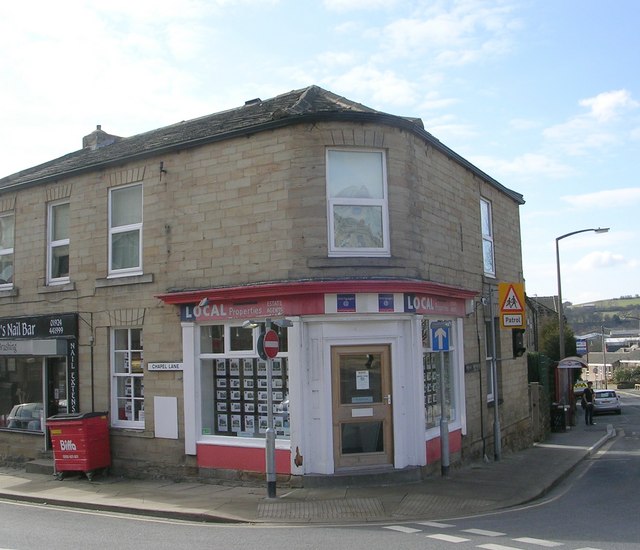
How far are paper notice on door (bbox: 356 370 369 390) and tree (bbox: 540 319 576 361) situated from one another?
32.5 meters

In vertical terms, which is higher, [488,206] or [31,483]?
[488,206]

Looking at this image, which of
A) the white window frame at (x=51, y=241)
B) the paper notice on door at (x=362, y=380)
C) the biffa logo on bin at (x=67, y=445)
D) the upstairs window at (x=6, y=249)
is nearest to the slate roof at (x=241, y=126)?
the white window frame at (x=51, y=241)

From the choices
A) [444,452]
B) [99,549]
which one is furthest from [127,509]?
[444,452]

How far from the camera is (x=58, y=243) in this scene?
15.0 m

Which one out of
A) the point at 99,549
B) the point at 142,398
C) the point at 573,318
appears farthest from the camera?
the point at 573,318

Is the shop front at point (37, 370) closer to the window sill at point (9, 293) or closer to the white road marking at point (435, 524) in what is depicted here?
the window sill at point (9, 293)

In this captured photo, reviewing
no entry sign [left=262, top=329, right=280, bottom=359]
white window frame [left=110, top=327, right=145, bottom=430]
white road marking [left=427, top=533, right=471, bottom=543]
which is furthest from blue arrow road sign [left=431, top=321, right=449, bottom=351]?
white window frame [left=110, top=327, right=145, bottom=430]

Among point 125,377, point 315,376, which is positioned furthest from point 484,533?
point 125,377

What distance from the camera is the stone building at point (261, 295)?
1138 centimetres

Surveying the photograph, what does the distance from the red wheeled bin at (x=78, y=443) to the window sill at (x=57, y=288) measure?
279 centimetres

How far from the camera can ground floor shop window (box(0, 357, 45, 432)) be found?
15.3 meters

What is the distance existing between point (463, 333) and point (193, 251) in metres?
5.73

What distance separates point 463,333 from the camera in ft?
46.6

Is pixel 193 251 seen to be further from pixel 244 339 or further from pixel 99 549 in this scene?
pixel 99 549
